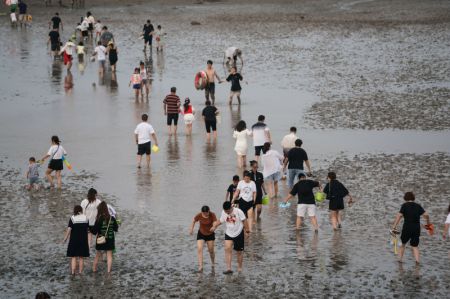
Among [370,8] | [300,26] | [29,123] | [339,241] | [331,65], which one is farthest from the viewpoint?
[370,8]

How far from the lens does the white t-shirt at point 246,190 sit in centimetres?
1916

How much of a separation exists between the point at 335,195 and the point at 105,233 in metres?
4.93

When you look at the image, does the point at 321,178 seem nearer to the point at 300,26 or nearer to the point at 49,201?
the point at 49,201

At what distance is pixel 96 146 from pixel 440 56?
2128 centimetres

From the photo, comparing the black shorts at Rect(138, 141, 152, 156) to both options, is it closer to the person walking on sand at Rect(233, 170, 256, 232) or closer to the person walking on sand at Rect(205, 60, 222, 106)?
the person walking on sand at Rect(233, 170, 256, 232)

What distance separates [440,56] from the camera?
43.4 meters

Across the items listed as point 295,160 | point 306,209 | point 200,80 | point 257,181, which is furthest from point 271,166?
point 200,80

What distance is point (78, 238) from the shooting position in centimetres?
1709

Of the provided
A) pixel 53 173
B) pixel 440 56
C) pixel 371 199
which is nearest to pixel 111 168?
pixel 53 173

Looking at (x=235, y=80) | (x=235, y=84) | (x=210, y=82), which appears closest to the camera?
(x=235, y=80)

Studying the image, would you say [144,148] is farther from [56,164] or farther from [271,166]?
[271,166]

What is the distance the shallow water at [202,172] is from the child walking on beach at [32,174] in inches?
13.6

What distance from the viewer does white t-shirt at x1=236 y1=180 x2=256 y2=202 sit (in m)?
19.2

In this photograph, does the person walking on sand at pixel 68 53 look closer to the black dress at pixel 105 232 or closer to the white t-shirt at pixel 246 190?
the white t-shirt at pixel 246 190
